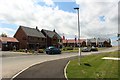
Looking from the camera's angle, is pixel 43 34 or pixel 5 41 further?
pixel 43 34

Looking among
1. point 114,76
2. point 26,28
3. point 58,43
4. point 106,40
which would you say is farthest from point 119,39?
point 106,40

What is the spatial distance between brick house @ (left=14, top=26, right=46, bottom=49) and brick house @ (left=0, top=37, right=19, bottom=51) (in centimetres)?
233

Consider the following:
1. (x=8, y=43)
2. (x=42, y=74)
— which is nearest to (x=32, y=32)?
(x=8, y=43)

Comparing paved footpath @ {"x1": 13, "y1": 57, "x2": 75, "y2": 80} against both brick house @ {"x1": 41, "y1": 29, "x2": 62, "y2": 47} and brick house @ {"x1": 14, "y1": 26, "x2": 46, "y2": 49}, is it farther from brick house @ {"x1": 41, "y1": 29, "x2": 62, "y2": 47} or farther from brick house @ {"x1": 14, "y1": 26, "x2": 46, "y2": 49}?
brick house @ {"x1": 41, "y1": 29, "x2": 62, "y2": 47}

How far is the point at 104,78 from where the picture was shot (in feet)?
50.3

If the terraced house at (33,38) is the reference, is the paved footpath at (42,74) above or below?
below

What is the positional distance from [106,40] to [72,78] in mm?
147410

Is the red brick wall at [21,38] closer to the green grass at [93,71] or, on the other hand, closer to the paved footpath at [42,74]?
the green grass at [93,71]

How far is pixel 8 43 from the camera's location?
76250 millimetres

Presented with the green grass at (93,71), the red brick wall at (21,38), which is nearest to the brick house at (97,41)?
the red brick wall at (21,38)

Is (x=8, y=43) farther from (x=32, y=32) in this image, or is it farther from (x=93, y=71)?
(x=93, y=71)

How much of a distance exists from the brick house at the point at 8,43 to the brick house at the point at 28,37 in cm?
233

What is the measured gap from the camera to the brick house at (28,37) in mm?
82562

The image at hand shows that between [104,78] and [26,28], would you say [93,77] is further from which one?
[26,28]
